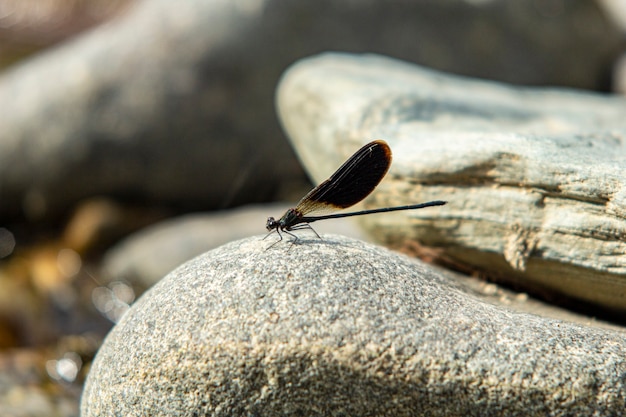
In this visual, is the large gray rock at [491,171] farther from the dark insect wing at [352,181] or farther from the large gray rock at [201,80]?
the large gray rock at [201,80]

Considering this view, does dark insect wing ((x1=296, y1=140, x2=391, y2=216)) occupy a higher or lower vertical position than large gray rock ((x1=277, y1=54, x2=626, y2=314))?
higher

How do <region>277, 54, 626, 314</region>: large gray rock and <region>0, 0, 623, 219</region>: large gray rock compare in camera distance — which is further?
<region>0, 0, 623, 219</region>: large gray rock

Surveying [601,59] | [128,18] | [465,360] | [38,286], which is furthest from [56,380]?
[601,59]

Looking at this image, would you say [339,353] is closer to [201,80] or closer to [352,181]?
[352,181]

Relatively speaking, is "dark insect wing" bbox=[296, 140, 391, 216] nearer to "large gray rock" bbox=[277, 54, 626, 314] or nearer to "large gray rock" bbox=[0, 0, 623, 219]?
"large gray rock" bbox=[277, 54, 626, 314]

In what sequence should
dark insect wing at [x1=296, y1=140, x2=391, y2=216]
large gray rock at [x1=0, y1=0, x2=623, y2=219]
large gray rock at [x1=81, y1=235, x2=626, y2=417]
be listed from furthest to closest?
large gray rock at [x1=0, y1=0, x2=623, y2=219] < dark insect wing at [x1=296, y1=140, x2=391, y2=216] < large gray rock at [x1=81, y1=235, x2=626, y2=417]

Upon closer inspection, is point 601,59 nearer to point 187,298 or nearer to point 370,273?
point 370,273

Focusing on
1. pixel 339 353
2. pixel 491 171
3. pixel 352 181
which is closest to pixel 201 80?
pixel 352 181

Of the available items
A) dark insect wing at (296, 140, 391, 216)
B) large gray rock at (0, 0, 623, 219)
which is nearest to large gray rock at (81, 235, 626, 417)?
dark insect wing at (296, 140, 391, 216)
